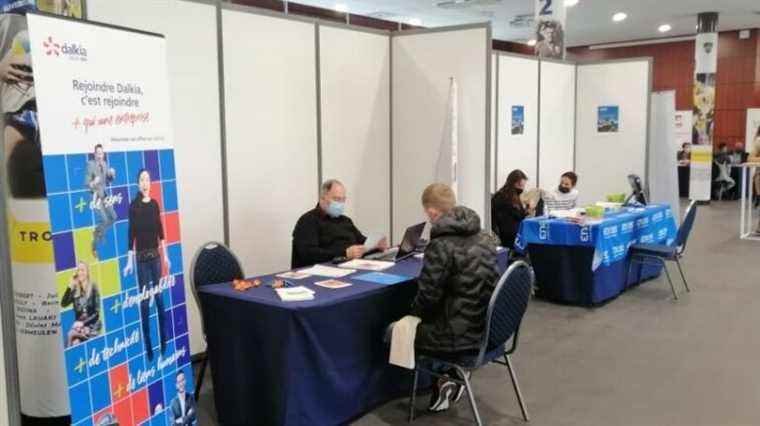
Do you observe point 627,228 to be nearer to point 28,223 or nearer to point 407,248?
point 407,248

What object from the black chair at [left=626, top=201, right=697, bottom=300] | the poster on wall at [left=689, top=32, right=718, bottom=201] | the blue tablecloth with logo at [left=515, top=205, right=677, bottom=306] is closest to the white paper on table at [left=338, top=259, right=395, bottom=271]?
the blue tablecloth with logo at [left=515, top=205, right=677, bottom=306]

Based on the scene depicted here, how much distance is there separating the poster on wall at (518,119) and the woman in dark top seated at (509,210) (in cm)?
113

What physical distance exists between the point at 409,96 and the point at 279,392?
2872 mm

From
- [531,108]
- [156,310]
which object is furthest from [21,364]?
[531,108]

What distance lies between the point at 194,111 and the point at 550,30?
554cm

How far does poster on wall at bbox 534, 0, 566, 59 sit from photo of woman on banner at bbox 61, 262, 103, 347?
672 cm

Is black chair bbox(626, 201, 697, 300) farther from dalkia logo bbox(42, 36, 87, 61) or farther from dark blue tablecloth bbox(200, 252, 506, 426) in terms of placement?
dalkia logo bbox(42, 36, 87, 61)

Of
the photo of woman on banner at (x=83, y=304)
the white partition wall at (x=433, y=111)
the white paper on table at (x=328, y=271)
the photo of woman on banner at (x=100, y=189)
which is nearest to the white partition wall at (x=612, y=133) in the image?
the white partition wall at (x=433, y=111)

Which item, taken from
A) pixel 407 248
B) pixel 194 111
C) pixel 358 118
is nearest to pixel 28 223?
pixel 194 111

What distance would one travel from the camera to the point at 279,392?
115 inches

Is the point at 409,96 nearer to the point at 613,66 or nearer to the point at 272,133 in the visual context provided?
Answer: the point at 272,133

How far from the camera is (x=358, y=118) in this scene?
5012 mm

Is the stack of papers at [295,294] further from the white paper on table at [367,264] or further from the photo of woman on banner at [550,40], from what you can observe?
the photo of woman on banner at [550,40]

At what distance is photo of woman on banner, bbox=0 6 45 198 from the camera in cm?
283
